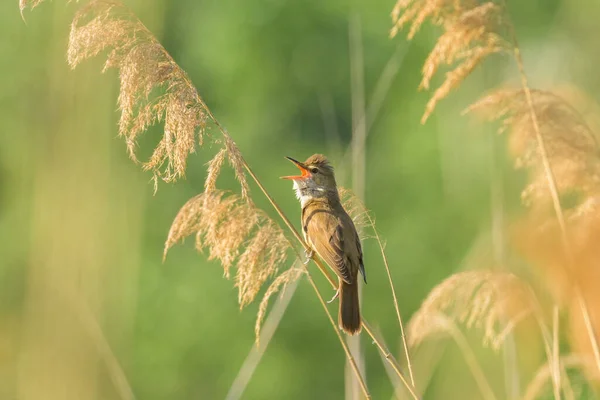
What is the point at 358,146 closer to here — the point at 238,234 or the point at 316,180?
the point at 316,180

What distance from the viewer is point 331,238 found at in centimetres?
377

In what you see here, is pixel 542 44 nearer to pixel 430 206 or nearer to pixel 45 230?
pixel 430 206

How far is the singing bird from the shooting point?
3.38m

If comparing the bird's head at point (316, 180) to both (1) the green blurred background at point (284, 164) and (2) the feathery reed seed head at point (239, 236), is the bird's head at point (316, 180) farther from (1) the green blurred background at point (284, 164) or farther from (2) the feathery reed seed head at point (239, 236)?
(1) the green blurred background at point (284, 164)

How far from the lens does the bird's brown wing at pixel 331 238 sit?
3.60 metres

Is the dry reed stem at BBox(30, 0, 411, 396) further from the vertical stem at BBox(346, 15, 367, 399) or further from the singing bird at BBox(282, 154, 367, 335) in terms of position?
the vertical stem at BBox(346, 15, 367, 399)

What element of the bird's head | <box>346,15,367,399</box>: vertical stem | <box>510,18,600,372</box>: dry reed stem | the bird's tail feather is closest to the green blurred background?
the bird's head

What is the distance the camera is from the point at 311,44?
56.5 ft

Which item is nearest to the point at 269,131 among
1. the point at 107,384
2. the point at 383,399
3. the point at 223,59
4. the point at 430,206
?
the point at 223,59

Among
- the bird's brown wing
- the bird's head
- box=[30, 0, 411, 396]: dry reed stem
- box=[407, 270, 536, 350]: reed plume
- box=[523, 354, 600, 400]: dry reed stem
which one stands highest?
box=[30, 0, 411, 396]: dry reed stem

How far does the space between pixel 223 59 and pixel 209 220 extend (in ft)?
44.4

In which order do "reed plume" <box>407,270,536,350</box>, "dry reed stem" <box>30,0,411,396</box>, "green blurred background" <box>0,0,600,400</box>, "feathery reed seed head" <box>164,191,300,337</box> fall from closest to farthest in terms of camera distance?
1. "dry reed stem" <box>30,0,411,396</box>
2. "feathery reed seed head" <box>164,191,300,337</box>
3. "reed plume" <box>407,270,536,350</box>
4. "green blurred background" <box>0,0,600,400</box>

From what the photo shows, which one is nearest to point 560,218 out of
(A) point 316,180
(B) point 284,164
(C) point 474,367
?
(C) point 474,367

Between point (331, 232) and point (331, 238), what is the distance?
0.04 meters
